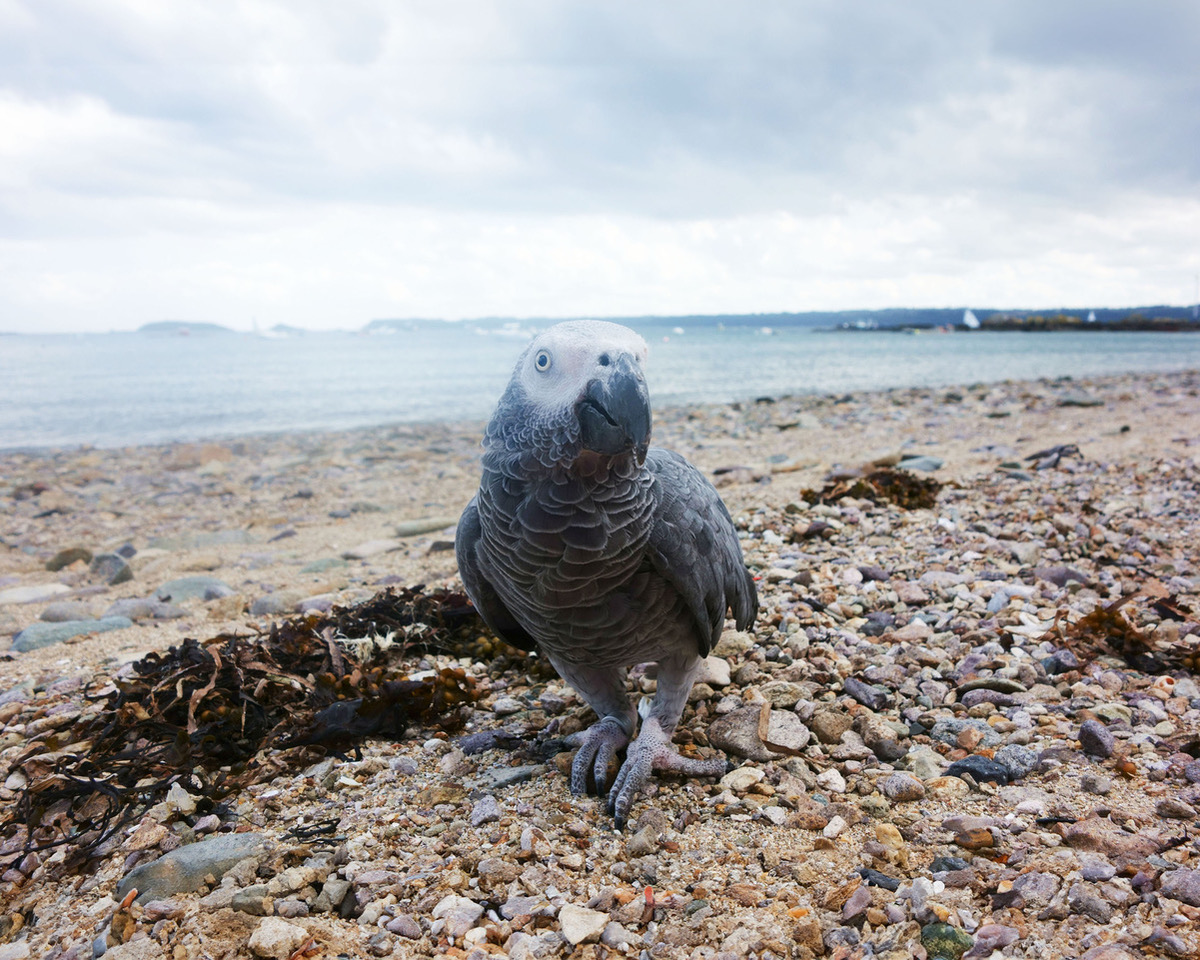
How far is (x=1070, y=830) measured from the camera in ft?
8.48

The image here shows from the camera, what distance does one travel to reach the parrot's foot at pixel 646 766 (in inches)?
122

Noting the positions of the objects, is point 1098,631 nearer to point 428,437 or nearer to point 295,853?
point 295,853

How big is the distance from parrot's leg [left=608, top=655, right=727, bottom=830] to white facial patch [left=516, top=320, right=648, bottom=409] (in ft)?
5.14

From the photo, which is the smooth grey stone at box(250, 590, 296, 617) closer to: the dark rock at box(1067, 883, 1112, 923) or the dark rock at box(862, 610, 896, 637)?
the dark rock at box(862, 610, 896, 637)

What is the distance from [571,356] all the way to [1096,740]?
2.79 metres

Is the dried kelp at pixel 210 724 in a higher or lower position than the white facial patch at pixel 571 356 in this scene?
lower

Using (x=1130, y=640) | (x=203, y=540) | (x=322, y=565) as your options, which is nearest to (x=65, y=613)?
(x=322, y=565)

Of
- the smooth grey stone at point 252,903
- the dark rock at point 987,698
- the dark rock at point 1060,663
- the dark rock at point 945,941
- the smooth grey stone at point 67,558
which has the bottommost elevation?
the smooth grey stone at point 67,558

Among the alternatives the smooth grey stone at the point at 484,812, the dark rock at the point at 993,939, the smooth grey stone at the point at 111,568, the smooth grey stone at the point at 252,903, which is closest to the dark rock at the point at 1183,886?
the dark rock at the point at 993,939

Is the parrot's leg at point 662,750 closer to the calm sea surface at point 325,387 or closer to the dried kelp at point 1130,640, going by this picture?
the dried kelp at point 1130,640

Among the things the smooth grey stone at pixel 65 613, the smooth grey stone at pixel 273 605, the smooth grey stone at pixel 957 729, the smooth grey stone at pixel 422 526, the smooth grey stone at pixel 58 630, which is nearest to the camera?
the smooth grey stone at pixel 957 729

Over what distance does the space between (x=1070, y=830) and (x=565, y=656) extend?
2.06 m

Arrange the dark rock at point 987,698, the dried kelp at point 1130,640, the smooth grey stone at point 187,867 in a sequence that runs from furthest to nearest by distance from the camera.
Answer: the dried kelp at point 1130,640 → the dark rock at point 987,698 → the smooth grey stone at point 187,867

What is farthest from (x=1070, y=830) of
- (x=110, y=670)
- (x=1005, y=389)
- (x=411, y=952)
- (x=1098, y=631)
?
(x=1005, y=389)
